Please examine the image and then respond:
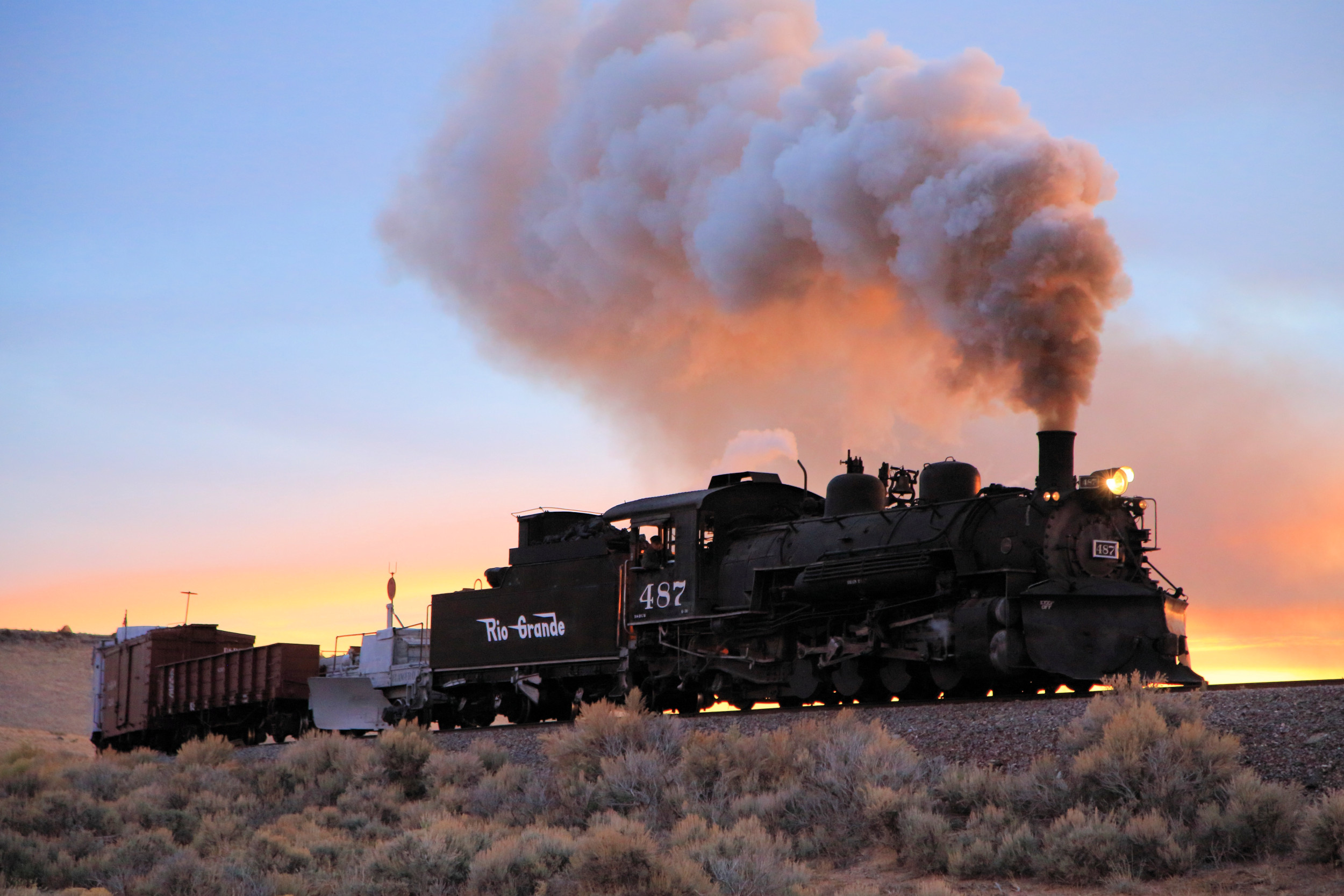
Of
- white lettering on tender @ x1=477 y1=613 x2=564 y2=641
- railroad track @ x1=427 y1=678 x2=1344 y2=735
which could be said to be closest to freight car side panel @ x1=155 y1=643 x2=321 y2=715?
white lettering on tender @ x1=477 y1=613 x2=564 y2=641

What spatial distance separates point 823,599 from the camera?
51.2 feet

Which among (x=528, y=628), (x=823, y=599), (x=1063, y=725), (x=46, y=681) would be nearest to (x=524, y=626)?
(x=528, y=628)

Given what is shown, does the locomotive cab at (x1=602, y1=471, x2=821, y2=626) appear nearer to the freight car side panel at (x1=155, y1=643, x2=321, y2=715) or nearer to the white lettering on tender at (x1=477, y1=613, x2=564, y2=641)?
the white lettering on tender at (x1=477, y1=613, x2=564, y2=641)

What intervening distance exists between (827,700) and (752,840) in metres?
7.41

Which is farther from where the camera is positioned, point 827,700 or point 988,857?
point 827,700

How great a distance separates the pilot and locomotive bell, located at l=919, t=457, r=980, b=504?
3964 mm

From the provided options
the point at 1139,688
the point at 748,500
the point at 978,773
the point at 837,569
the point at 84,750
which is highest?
the point at 748,500

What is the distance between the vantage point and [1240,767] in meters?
8.82

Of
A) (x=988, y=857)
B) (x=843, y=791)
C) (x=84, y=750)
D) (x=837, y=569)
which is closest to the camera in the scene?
(x=988, y=857)

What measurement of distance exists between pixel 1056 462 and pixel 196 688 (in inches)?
787

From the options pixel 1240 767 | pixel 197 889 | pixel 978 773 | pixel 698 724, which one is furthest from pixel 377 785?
pixel 1240 767

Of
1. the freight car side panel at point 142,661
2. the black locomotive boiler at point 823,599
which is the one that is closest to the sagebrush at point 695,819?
the black locomotive boiler at point 823,599

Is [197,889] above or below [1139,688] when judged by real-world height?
below

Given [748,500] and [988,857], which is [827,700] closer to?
[748,500]
